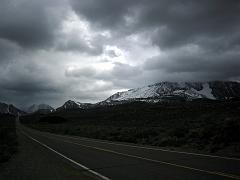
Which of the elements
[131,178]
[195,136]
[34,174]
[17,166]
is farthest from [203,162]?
[195,136]

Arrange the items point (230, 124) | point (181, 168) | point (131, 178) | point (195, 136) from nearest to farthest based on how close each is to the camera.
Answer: point (131, 178) < point (181, 168) < point (230, 124) < point (195, 136)

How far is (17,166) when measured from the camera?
1590 centimetres

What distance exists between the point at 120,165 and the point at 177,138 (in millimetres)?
11807

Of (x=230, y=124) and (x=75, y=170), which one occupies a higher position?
(x=230, y=124)

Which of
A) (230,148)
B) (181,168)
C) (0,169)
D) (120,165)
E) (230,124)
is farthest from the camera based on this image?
(230,124)

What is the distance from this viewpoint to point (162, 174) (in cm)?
1110

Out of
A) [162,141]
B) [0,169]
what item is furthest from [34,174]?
[162,141]

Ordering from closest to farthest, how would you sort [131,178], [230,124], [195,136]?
[131,178], [230,124], [195,136]

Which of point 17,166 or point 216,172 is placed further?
point 17,166

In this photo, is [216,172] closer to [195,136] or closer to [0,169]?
[0,169]

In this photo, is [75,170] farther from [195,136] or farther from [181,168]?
[195,136]

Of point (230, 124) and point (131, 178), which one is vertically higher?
point (230, 124)

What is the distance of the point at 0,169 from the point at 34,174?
2.80m

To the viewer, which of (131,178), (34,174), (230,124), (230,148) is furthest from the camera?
(230,124)
